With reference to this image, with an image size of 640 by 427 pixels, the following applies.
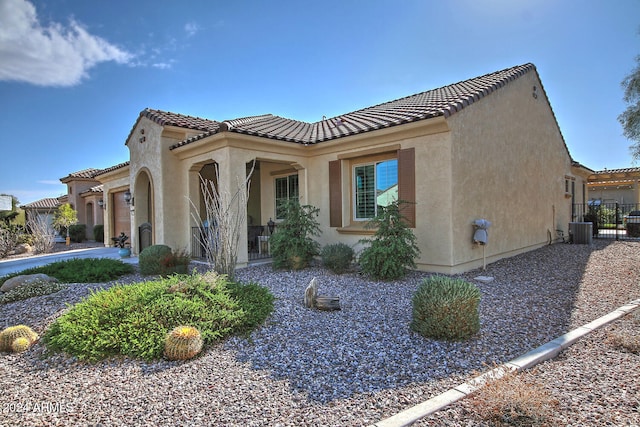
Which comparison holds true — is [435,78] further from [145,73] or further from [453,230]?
[145,73]

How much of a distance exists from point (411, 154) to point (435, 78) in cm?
832

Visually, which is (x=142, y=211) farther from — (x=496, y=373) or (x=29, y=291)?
(x=496, y=373)

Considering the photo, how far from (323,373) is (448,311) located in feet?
6.26

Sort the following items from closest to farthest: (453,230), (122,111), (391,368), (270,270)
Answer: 1. (391,368)
2. (453,230)
3. (270,270)
4. (122,111)

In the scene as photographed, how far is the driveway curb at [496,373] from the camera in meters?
2.96

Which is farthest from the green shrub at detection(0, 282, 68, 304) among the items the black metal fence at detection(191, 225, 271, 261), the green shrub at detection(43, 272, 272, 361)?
the black metal fence at detection(191, 225, 271, 261)

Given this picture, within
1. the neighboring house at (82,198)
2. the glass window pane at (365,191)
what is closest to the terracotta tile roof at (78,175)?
the neighboring house at (82,198)

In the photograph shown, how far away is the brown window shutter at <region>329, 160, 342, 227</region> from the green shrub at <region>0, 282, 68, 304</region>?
7.29 metres

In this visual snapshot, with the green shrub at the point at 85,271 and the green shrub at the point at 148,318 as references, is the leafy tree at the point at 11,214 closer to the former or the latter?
the green shrub at the point at 85,271

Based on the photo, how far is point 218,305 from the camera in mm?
5309

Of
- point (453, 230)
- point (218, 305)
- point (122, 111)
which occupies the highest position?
point (122, 111)

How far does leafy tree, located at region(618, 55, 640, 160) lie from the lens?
1177cm

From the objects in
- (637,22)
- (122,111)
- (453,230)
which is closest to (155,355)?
(453,230)

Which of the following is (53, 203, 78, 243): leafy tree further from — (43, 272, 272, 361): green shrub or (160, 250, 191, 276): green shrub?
(43, 272, 272, 361): green shrub
